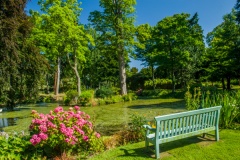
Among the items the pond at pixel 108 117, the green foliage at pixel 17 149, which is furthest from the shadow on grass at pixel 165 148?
the green foliage at pixel 17 149

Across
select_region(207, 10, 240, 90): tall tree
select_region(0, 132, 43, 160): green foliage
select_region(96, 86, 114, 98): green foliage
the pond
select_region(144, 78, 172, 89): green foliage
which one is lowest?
the pond

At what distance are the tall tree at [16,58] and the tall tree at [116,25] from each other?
15215 mm

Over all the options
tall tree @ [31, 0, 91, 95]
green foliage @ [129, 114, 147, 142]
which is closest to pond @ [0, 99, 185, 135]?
green foliage @ [129, 114, 147, 142]

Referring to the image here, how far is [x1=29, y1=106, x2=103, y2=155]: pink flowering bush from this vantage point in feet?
14.8

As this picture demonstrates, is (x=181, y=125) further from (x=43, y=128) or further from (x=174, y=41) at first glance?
(x=174, y=41)

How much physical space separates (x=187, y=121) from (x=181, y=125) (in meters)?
0.16

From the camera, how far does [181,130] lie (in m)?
4.98

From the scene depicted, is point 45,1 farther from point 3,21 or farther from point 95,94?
point 3,21

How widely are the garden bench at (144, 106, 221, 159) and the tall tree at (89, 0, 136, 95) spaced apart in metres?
20.0

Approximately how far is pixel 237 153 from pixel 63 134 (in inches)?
151

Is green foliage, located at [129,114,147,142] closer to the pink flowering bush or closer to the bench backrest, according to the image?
the pink flowering bush

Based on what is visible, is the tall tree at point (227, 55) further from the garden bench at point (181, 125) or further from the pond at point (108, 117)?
the garden bench at point (181, 125)

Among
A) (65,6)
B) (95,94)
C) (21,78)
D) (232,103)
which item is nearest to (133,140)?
(232,103)

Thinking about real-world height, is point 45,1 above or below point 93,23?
above
